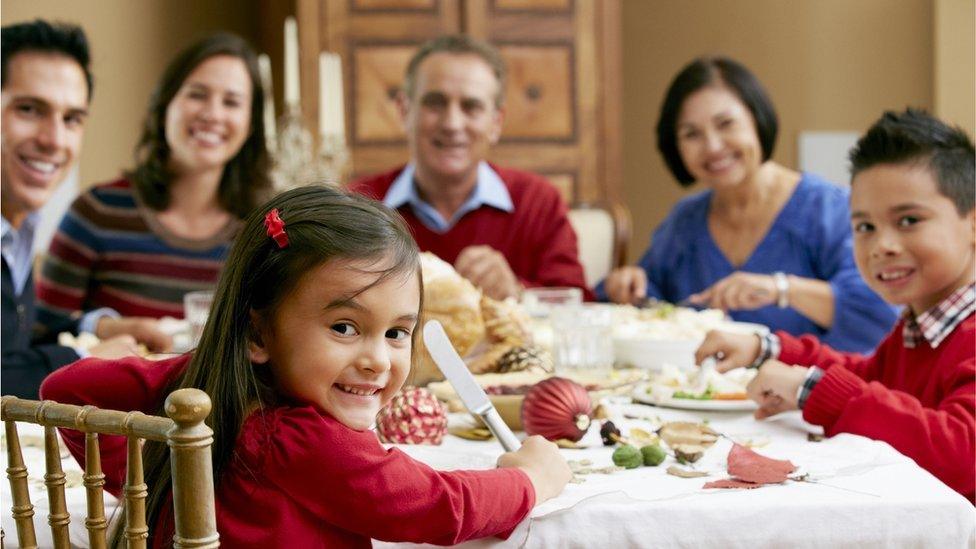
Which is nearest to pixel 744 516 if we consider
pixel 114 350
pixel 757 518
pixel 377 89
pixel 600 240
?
pixel 757 518

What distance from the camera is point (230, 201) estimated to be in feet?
9.00

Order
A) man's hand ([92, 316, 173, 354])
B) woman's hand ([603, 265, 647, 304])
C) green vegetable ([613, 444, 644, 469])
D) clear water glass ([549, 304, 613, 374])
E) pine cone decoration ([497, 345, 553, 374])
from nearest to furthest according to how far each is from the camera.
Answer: green vegetable ([613, 444, 644, 469]), pine cone decoration ([497, 345, 553, 374]), clear water glass ([549, 304, 613, 374]), man's hand ([92, 316, 173, 354]), woman's hand ([603, 265, 647, 304])

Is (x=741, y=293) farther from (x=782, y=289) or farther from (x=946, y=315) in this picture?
(x=946, y=315)

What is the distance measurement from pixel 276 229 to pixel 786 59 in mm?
3870

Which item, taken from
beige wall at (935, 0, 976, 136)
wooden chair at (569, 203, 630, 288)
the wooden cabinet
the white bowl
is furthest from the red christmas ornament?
beige wall at (935, 0, 976, 136)

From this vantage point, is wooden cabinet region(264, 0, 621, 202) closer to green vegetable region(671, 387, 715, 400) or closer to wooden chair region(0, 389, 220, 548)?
green vegetable region(671, 387, 715, 400)

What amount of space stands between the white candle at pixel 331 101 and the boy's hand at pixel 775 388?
1.63 m

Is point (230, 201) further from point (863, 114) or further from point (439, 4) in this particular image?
point (863, 114)

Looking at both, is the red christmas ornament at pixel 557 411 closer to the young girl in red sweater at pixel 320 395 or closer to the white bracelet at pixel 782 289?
the young girl in red sweater at pixel 320 395

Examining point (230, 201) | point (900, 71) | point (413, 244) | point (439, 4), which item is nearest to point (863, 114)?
point (900, 71)

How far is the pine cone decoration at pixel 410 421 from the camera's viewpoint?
4.19 feet

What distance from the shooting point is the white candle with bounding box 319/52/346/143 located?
282cm

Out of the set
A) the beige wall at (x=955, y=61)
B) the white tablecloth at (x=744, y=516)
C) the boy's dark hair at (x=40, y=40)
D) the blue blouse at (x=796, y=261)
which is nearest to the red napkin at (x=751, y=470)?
the white tablecloth at (x=744, y=516)

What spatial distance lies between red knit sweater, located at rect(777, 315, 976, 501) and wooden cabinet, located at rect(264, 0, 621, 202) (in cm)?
272
